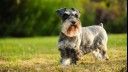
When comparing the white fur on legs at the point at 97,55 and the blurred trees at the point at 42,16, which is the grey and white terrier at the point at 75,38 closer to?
the white fur on legs at the point at 97,55

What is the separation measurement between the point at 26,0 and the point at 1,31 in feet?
10.7

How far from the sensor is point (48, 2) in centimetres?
4762

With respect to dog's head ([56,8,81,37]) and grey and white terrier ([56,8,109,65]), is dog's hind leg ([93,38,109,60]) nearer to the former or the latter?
grey and white terrier ([56,8,109,65])

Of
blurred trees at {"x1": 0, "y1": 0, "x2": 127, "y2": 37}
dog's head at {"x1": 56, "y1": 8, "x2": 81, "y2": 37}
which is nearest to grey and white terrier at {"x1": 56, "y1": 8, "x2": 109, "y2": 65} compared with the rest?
dog's head at {"x1": 56, "y1": 8, "x2": 81, "y2": 37}

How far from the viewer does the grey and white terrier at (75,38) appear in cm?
1443

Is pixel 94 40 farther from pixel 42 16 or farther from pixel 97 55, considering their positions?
pixel 42 16

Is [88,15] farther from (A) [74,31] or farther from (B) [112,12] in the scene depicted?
(A) [74,31]

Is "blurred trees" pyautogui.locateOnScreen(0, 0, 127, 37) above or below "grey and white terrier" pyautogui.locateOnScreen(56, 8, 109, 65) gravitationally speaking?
below

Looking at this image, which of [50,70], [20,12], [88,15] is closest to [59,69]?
[50,70]

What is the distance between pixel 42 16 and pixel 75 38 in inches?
1275

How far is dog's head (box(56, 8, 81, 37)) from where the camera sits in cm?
1430

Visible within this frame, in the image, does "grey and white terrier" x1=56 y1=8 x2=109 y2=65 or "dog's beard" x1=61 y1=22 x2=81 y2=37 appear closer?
"dog's beard" x1=61 y1=22 x2=81 y2=37

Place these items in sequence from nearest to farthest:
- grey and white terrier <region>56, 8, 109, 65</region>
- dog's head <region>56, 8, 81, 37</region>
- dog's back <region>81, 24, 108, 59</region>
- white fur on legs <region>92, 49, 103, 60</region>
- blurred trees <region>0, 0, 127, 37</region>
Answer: dog's head <region>56, 8, 81, 37</region> < grey and white terrier <region>56, 8, 109, 65</region> < dog's back <region>81, 24, 108, 59</region> < white fur on legs <region>92, 49, 103, 60</region> < blurred trees <region>0, 0, 127, 37</region>

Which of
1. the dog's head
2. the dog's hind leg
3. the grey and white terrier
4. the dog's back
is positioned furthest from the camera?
the dog's hind leg
